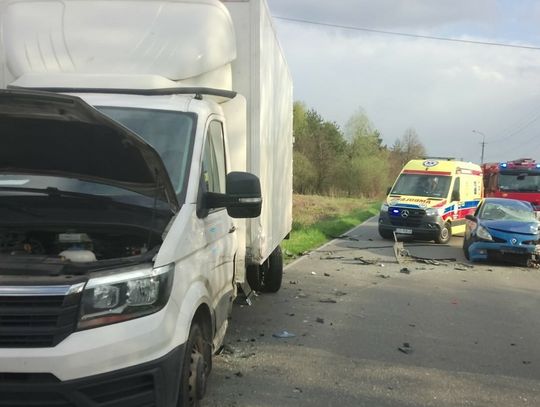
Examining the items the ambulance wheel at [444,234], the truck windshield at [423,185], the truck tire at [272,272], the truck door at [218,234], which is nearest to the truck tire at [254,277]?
the truck tire at [272,272]

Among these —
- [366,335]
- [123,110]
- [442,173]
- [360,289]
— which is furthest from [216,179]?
[442,173]

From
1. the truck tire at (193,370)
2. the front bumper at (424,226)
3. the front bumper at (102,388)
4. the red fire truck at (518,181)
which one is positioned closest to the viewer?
the front bumper at (102,388)

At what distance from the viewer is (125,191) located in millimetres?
3908

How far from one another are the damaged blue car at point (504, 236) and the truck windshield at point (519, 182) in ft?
25.3

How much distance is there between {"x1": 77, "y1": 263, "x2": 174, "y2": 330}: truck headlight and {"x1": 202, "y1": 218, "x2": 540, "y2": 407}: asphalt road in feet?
5.68

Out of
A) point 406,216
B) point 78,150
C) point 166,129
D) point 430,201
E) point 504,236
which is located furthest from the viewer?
point 430,201

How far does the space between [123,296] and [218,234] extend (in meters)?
1.62

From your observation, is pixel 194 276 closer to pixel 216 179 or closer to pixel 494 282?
pixel 216 179

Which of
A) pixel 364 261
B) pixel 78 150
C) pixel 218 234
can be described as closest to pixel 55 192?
pixel 78 150

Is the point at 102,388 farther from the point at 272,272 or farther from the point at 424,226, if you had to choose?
the point at 424,226

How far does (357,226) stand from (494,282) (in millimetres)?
13684

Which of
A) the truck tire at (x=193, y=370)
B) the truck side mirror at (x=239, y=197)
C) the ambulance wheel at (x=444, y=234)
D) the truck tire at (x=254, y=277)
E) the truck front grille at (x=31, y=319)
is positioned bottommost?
the ambulance wheel at (x=444, y=234)

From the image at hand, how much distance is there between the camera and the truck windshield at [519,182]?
2133cm

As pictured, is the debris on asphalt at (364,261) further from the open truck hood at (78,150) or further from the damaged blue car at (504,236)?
the open truck hood at (78,150)
